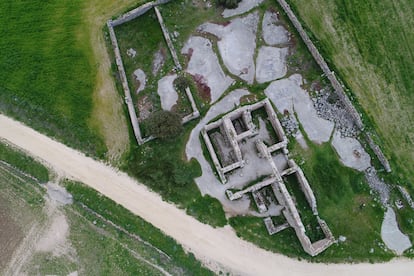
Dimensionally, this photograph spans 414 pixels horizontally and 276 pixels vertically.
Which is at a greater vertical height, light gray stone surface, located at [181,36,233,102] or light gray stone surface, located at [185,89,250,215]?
light gray stone surface, located at [181,36,233,102]

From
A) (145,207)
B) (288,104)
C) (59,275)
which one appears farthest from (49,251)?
(288,104)

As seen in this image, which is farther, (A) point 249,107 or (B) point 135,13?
(B) point 135,13

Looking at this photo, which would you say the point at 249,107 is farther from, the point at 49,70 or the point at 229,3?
the point at 49,70

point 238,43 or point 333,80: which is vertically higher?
point 238,43

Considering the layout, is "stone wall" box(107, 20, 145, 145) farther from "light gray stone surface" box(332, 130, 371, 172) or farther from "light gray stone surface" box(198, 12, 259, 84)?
"light gray stone surface" box(332, 130, 371, 172)

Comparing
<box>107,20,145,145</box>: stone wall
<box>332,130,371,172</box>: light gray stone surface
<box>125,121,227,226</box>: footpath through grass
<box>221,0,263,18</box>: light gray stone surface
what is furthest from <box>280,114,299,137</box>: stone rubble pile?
<box>107,20,145,145</box>: stone wall

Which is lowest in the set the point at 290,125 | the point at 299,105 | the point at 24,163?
the point at 290,125

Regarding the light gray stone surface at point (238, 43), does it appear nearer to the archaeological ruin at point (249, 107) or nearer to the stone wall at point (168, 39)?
the archaeological ruin at point (249, 107)

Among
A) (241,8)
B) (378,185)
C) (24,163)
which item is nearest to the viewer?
(24,163)

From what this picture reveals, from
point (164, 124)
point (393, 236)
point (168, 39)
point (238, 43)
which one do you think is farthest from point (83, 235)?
point (393, 236)
